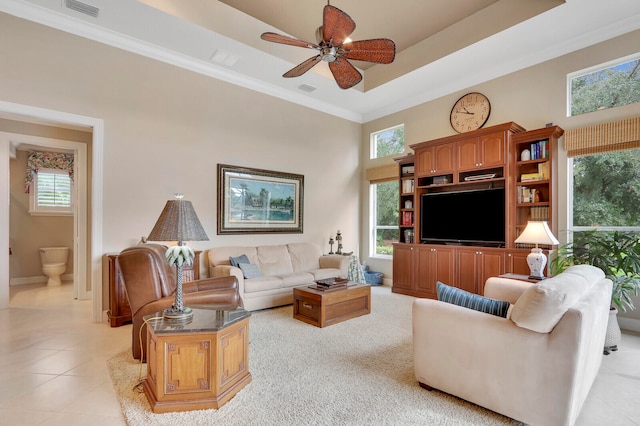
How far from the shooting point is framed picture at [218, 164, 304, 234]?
4.93 m

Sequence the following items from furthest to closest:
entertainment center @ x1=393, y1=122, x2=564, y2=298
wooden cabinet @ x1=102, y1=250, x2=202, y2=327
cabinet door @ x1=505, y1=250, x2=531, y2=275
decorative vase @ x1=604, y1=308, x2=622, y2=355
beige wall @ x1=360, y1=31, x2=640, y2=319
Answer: entertainment center @ x1=393, y1=122, x2=564, y2=298, cabinet door @ x1=505, y1=250, x2=531, y2=275, beige wall @ x1=360, y1=31, x2=640, y2=319, wooden cabinet @ x1=102, y1=250, x2=202, y2=327, decorative vase @ x1=604, y1=308, x2=622, y2=355

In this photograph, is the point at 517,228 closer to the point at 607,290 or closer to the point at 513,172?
the point at 513,172

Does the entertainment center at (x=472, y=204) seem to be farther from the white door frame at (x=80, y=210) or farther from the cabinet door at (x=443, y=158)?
the white door frame at (x=80, y=210)

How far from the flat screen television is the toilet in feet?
22.0

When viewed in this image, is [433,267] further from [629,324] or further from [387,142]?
[387,142]

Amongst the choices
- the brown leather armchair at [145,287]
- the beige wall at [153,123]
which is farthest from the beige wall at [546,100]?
the brown leather armchair at [145,287]

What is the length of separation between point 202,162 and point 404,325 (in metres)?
3.60

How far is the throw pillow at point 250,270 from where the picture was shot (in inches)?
171

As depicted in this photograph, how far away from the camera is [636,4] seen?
335 centimetres

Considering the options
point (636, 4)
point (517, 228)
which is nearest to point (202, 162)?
point (517, 228)

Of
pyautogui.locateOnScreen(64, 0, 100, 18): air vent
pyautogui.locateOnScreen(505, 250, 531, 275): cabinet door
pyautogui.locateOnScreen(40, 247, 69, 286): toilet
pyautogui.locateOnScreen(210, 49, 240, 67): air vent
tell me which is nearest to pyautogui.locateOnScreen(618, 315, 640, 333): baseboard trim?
pyautogui.locateOnScreen(505, 250, 531, 275): cabinet door

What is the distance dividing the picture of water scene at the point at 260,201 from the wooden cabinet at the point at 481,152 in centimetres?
284

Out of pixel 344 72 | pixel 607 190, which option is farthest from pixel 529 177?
pixel 344 72

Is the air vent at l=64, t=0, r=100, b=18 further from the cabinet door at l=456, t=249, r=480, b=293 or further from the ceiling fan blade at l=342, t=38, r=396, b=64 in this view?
the cabinet door at l=456, t=249, r=480, b=293
